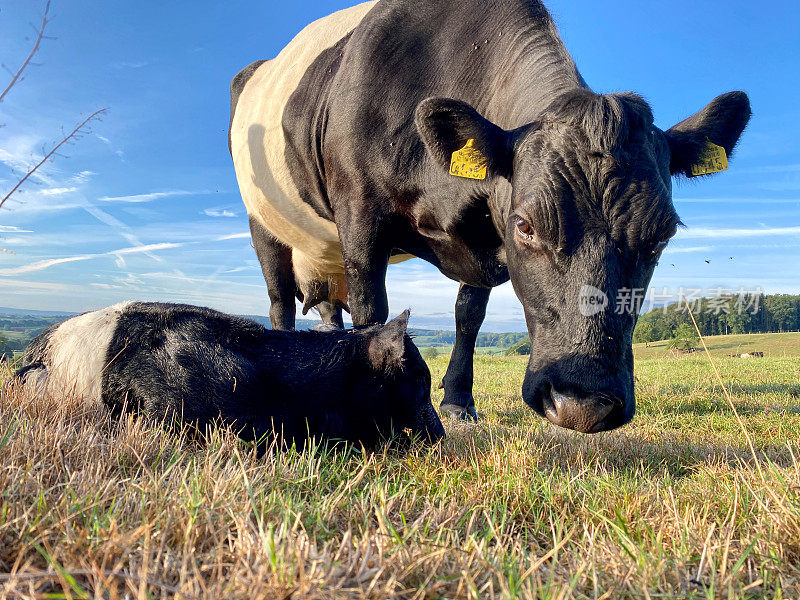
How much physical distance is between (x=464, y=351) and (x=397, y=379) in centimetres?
323

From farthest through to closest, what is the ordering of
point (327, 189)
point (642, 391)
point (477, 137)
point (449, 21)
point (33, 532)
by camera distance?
point (642, 391) → point (327, 189) → point (449, 21) → point (477, 137) → point (33, 532)

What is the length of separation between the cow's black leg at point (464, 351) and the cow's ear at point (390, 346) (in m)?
2.85

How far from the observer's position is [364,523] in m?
1.67

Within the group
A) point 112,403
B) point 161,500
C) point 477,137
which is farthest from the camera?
point 477,137

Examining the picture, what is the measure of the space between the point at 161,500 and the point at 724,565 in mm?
1417

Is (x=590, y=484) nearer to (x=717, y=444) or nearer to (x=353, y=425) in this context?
(x=353, y=425)

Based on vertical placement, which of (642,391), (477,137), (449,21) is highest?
(449,21)

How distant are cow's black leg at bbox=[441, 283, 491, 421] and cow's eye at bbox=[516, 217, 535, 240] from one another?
2624 mm

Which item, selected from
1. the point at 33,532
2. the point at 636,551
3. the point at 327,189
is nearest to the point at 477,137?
the point at 327,189

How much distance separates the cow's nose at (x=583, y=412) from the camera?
2.55 metres

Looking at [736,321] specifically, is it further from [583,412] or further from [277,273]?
[583,412]

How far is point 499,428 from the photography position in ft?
11.9

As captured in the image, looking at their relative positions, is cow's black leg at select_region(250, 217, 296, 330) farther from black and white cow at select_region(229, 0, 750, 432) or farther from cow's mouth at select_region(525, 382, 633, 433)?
cow's mouth at select_region(525, 382, 633, 433)

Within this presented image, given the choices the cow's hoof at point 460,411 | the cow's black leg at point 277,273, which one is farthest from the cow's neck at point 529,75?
the cow's black leg at point 277,273
